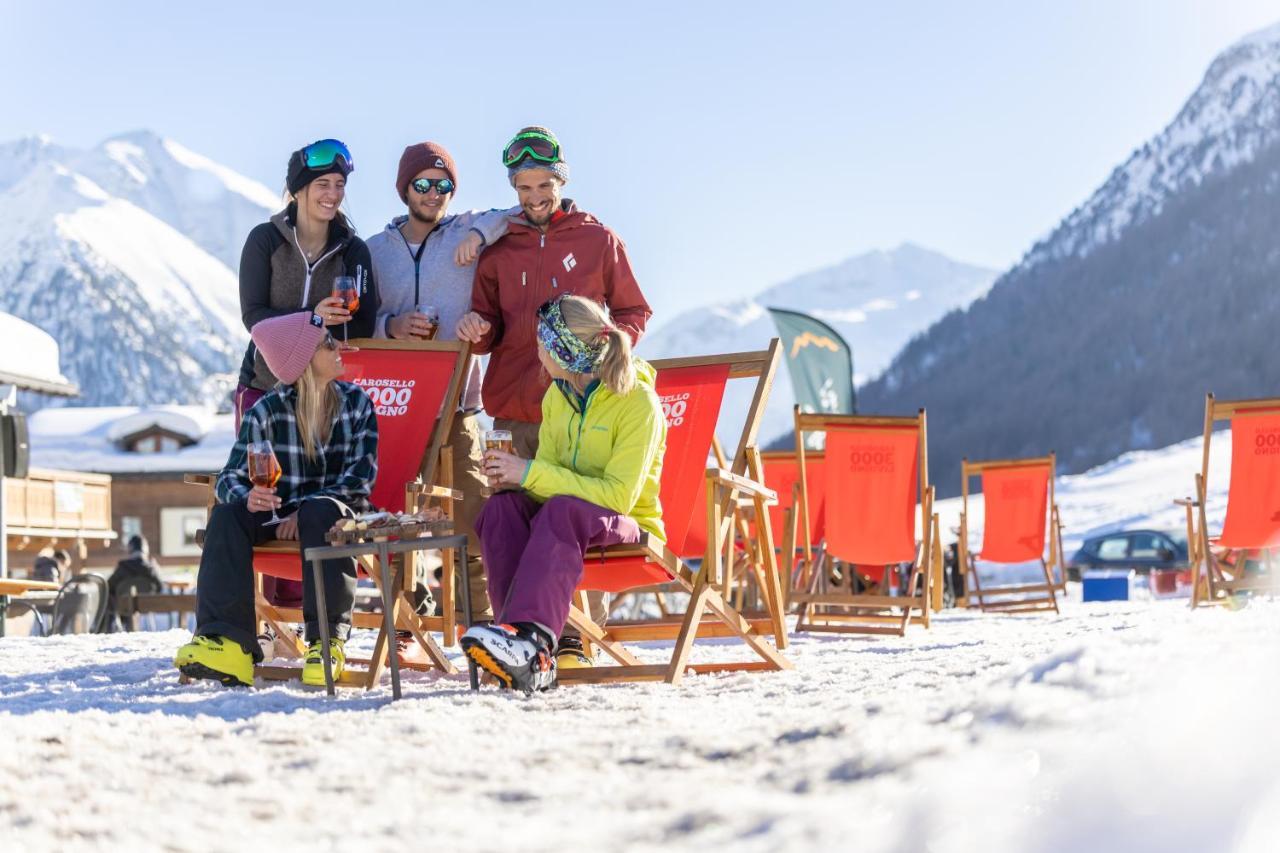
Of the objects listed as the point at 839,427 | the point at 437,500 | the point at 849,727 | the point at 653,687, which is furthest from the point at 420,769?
the point at 839,427

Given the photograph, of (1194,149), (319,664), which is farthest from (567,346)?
(1194,149)

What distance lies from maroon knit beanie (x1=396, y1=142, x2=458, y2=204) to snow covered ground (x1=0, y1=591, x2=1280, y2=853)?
2.10 meters

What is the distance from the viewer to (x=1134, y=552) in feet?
76.4

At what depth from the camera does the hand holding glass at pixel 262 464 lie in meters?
3.78

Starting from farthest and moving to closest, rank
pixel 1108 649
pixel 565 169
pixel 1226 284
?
1. pixel 1226 284
2. pixel 565 169
3. pixel 1108 649

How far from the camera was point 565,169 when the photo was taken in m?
4.45

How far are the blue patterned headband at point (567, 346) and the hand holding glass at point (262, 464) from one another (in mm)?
775

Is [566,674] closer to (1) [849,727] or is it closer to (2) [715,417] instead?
(2) [715,417]

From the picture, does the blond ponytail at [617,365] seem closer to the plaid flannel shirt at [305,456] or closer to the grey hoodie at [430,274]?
the plaid flannel shirt at [305,456]

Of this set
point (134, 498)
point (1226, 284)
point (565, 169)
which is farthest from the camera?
point (1226, 284)

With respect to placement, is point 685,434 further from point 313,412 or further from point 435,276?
point 313,412

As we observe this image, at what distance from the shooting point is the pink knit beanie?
4102mm

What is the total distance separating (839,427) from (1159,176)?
11412cm

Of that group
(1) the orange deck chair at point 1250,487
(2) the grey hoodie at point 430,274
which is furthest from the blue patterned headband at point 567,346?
(1) the orange deck chair at point 1250,487
